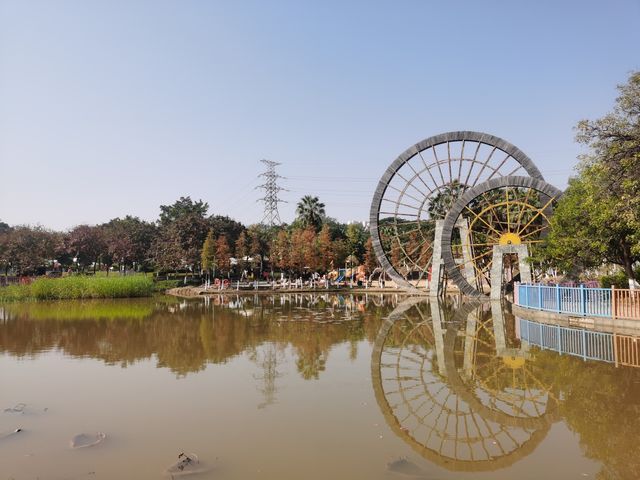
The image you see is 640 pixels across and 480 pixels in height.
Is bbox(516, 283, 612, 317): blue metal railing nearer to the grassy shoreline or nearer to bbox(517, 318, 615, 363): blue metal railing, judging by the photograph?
bbox(517, 318, 615, 363): blue metal railing

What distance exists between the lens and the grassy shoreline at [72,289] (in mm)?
28812

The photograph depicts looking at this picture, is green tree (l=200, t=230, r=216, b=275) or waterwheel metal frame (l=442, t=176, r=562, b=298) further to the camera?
green tree (l=200, t=230, r=216, b=275)

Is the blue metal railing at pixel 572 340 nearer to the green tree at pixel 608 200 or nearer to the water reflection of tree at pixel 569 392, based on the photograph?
the water reflection of tree at pixel 569 392

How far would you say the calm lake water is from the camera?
15.2ft

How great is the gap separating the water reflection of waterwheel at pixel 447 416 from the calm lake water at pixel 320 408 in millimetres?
25

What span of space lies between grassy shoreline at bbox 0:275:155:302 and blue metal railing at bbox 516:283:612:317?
23.0m

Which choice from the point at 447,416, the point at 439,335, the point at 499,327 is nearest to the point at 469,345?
the point at 439,335

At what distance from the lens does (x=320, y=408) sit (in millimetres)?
6457

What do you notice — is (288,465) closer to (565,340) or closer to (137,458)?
(137,458)

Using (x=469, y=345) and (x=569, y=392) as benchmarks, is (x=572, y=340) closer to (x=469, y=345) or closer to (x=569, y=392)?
(x=469, y=345)

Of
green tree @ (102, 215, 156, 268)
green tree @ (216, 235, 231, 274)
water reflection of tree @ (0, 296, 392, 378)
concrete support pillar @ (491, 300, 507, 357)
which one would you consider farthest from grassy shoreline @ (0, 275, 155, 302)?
concrete support pillar @ (491, 300, 507, 357)

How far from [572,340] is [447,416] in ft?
23.0

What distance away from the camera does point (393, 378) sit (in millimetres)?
8273

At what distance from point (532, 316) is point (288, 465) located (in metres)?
13.5
